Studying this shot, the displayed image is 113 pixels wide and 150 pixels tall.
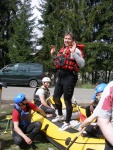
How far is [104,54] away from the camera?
78.6 ft

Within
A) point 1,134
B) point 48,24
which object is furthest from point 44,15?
point 1,134

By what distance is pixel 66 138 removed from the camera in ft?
15.8

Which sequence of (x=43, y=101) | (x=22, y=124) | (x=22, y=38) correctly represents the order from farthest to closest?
1. (x=22, y=38)
2. (x=43, y=101)
3. (x=22, y=124)

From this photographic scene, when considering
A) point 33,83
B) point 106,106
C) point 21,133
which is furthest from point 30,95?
point 106,106

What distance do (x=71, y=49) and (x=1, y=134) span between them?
262cm

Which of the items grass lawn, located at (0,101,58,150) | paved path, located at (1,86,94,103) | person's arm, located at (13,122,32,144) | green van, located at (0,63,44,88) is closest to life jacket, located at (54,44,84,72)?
person's arm, located at (13,122,32,144)

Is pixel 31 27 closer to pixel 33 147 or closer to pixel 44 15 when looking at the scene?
pixel 44 15

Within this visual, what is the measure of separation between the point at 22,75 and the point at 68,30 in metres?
7.33

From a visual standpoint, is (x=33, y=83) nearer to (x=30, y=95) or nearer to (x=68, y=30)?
(x=30, y=95)

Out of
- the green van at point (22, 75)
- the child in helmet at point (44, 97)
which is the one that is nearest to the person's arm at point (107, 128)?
the child in helmet at point (44, 97)

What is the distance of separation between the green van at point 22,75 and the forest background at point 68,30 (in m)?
5.66

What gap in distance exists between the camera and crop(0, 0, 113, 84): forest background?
2325cm

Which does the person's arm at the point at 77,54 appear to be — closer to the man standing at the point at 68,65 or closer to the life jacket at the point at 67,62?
the man standing at the point at 68,65

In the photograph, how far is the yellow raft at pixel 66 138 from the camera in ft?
14.3
